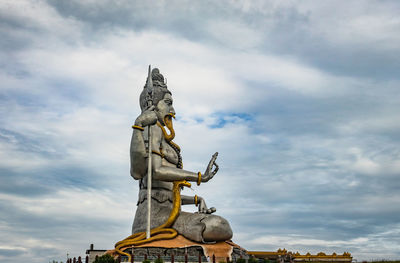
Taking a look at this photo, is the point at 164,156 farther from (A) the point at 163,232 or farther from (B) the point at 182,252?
(B) the point at 182,252

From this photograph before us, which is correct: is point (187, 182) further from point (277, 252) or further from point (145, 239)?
point (277, 252)

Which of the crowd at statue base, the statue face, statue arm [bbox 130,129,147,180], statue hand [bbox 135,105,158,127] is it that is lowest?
the crowd at statue base

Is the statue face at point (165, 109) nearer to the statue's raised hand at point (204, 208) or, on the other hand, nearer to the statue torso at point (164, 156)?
the statue torso at point (164, 156)

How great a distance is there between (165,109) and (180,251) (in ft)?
18.3

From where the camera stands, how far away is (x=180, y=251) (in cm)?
1545

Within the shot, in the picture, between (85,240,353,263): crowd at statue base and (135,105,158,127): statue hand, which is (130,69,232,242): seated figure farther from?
(85,240,353,263): crowd at statue base

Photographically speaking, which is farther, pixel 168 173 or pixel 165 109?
pixel 165 109

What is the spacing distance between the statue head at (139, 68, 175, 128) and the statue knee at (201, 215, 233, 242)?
13.9ft

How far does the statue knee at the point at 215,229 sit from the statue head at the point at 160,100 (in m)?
4.22

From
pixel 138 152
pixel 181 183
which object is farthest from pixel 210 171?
pixel 138 152

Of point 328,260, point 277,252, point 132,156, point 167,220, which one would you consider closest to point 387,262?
point 328,260

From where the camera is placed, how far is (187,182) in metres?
16.7

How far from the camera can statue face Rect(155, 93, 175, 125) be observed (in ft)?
59.0

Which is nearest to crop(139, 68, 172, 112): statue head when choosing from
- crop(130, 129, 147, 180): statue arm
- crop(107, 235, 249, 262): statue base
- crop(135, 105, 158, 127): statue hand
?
crop(135, 105, 158, 127): statue hand
